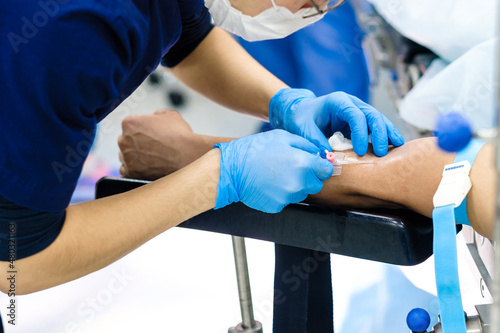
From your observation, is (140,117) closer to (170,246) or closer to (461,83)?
(170,246)

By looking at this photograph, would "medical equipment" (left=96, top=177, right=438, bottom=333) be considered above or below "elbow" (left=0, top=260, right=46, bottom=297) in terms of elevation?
above

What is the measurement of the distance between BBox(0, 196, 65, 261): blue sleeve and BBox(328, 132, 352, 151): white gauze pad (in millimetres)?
578

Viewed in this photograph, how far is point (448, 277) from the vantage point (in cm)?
74

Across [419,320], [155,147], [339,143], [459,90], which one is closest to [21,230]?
[155,147]

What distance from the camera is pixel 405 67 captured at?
2.45m

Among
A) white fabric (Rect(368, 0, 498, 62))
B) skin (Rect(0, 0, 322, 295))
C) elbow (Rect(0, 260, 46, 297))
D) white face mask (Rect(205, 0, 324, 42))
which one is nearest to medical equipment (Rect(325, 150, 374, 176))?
skin (Rect(0, 0, 322, 295))

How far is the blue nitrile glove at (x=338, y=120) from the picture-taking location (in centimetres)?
108

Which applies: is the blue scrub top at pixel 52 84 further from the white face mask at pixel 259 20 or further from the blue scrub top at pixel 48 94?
the white face mask at pixel 259 20

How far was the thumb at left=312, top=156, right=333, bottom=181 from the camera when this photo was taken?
100cm

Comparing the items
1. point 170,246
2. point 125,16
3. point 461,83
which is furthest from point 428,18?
point 125,16

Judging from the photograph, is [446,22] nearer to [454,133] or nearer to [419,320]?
[419,320]

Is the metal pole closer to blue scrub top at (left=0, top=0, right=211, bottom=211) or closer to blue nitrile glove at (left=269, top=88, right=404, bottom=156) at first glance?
blue nitrile glove at (left=269, top=88, right=404, bottom=156)

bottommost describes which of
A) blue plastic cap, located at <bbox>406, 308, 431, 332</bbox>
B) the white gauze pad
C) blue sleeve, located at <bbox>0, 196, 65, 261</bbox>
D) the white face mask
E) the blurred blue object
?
blue plastic cap, located at <bbox>406, 308, 431, 332</bbox>

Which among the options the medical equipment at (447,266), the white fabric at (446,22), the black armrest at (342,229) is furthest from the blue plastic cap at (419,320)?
the white fabric at (446,22)
